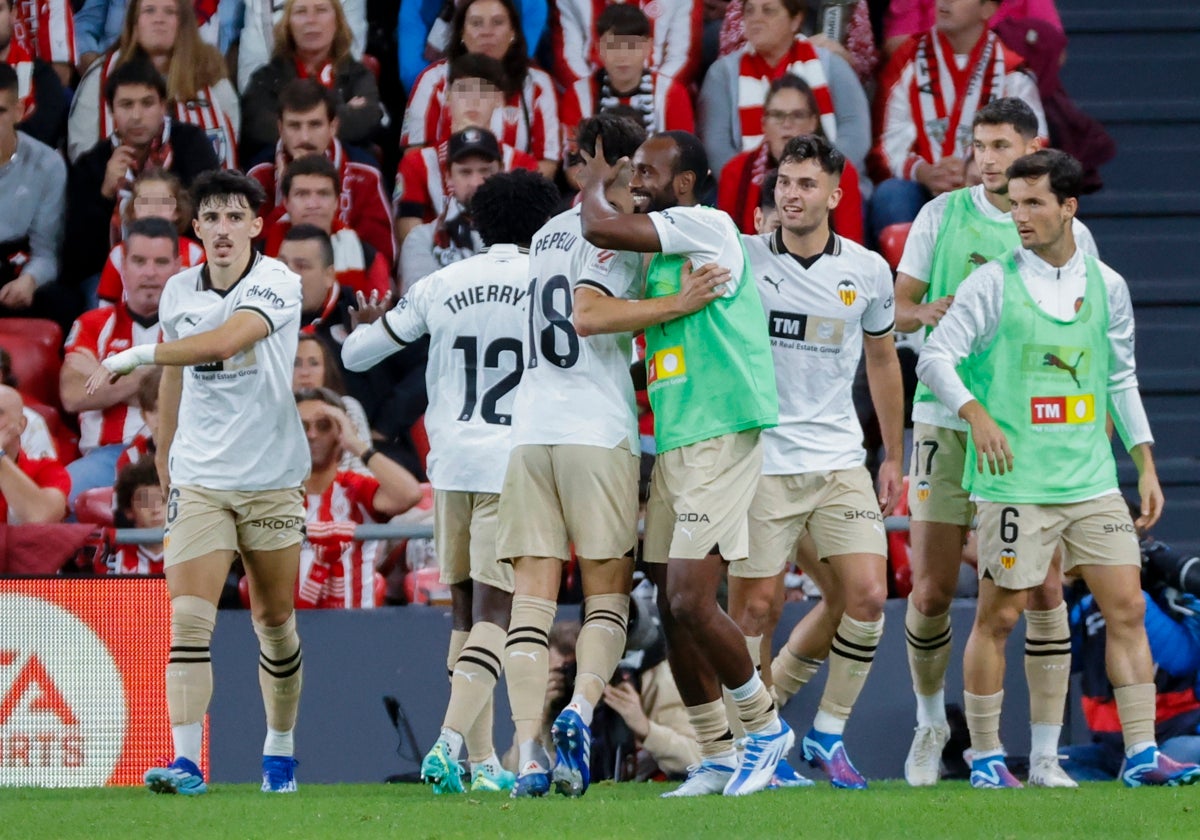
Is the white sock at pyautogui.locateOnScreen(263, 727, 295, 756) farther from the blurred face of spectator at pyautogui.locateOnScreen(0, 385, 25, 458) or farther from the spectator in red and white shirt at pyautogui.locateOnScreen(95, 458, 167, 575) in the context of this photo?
the blurred face of spectator at pyautogui.locateOnScreen(0, 385, 25, 458)

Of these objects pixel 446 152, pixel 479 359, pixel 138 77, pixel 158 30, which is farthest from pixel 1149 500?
pixel 158 30

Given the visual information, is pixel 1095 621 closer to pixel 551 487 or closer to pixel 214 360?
pixel 551 487

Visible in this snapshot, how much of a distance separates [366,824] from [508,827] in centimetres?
52

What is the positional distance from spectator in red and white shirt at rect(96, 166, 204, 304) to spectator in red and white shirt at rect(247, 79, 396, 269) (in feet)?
1.60

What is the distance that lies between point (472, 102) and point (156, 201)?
1.82 m

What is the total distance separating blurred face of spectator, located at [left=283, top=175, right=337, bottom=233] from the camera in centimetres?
1070

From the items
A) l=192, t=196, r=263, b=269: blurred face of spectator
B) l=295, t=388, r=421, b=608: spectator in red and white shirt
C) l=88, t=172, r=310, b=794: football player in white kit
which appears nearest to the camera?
l=88, t=172, r=310, b=794: football player in white kit

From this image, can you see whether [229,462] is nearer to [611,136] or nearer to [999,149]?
[611,136]

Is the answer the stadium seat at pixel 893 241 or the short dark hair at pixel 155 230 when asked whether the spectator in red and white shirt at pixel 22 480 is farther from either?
the stadium seat at pixel 893 241

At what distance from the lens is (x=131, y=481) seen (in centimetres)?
905

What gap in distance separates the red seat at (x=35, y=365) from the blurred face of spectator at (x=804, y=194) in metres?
4.80

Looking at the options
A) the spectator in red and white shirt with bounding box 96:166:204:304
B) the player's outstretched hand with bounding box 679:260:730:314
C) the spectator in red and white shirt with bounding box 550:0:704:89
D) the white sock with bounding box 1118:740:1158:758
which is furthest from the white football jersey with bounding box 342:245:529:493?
the spectator in red and white shirt with bounding box 550:0:704:89

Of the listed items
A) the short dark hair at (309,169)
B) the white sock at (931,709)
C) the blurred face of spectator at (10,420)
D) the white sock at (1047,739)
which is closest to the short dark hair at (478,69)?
the short dark hair at (309,169)

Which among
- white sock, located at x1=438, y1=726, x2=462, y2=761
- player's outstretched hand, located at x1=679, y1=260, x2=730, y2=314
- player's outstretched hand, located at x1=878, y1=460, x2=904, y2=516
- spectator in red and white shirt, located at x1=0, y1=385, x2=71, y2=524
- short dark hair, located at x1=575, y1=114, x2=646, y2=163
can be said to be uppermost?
short dark hair, located at x1=575, y1=114, x2=646, y2=163
